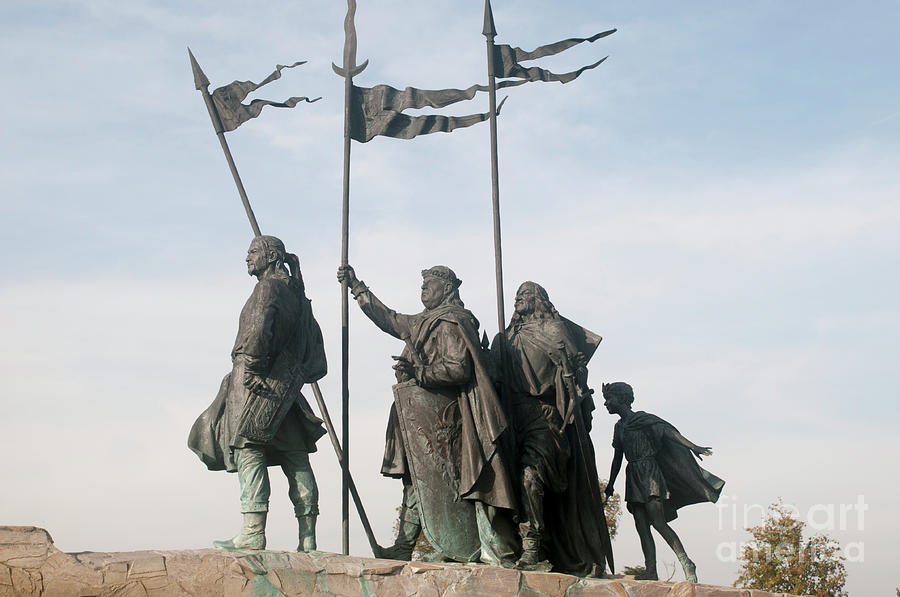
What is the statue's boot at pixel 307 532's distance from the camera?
10.9 meters

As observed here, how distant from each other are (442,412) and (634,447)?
343cm

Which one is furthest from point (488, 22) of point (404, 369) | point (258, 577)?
point (258, 577)

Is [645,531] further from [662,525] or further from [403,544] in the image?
[403,544]

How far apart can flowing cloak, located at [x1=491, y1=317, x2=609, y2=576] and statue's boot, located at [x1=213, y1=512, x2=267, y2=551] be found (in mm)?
2381

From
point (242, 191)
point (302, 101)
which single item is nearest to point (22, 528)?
point (242, 191)

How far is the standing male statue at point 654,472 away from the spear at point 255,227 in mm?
3044

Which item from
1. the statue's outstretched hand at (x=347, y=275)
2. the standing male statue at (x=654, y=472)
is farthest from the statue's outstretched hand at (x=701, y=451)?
the statue's outstretched hand at (x=347, y=275)

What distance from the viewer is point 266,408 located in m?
11.0

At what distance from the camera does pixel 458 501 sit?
441 inches

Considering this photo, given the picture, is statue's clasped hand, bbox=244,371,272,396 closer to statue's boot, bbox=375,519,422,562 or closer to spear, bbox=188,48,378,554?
spear, bbox=188,48,378,554

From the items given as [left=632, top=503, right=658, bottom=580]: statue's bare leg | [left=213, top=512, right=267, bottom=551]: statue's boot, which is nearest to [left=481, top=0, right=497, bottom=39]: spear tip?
[left=632, top=503, right=658, bottom=580]: statue's bare leg

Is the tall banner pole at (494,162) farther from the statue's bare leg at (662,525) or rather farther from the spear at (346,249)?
the statue's bare leg at (662,525)

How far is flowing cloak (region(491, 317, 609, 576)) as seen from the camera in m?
11.5

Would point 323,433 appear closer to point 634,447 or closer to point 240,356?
point 240,356
